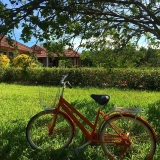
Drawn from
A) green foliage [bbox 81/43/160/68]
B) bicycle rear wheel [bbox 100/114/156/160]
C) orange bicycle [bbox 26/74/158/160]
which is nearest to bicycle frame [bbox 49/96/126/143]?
orange bicycle [bbox 26/74/158/160]

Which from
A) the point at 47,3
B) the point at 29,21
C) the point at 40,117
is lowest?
the point at 40,117

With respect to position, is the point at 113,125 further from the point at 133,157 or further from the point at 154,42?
the point at 154,42

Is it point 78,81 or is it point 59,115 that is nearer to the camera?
point 59,115

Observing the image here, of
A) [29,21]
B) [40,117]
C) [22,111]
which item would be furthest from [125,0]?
[22,111]

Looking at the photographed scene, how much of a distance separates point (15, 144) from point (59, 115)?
1.00 m

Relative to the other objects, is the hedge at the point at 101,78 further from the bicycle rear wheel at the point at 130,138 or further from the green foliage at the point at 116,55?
the bicycle rear wheel at the point at 130,138

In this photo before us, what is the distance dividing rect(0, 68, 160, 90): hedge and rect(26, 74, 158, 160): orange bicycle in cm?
841

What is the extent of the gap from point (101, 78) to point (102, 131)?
10.4m

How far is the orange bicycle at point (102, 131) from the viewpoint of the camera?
3230 mm

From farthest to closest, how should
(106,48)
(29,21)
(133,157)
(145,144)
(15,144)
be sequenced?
(106,48) → (15,144) → (145,144) → (133,157) → (29,21)

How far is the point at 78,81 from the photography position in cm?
1420

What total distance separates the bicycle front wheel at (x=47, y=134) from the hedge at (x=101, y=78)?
830 cm

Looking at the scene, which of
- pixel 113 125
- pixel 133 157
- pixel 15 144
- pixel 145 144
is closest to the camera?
pixel 113 125

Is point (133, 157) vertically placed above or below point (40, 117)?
below
